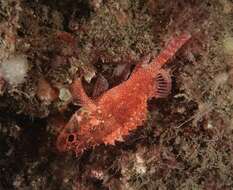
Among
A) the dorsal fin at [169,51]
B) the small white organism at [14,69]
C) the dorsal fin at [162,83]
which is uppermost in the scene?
the small white organism at [14,69]

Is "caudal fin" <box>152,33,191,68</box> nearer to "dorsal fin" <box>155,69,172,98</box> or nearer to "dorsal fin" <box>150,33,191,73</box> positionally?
"dorsal fin" <box>150,33,191,73</box>

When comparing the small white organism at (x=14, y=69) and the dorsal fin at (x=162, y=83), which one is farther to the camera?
the dorsal fin at (x=162, y=83)

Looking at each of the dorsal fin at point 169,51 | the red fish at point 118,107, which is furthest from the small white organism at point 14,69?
the dorsal fin at point 169,51

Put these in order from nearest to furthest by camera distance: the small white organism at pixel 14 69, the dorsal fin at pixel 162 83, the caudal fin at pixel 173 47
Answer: the small white organism at pixel 14 69, the caudal fin at pixel 173 47, the dorsal fin at pixel 162 83

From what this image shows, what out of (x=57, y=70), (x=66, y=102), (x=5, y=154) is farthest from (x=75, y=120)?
(x=5, y=154)

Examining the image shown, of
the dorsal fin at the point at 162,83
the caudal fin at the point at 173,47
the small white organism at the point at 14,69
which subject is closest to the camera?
the small white organism at the point at 14,69

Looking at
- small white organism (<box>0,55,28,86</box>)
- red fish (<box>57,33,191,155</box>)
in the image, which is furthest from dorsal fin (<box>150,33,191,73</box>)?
small white organism (<box>0,55,28,86</box>)

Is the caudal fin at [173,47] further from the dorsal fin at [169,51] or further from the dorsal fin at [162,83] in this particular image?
the dorsal fin at [162,83]

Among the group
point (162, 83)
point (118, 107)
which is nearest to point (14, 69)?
point (118, 107)
